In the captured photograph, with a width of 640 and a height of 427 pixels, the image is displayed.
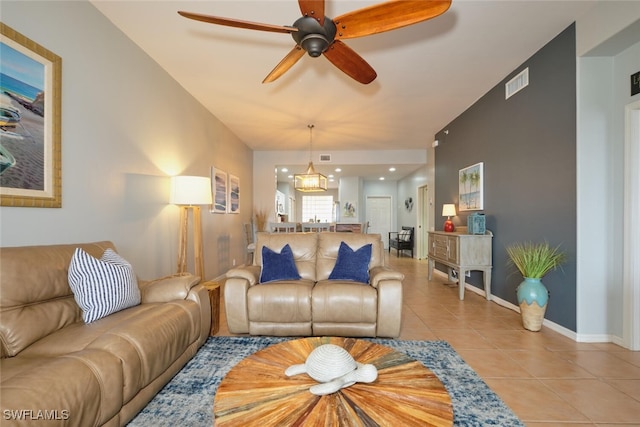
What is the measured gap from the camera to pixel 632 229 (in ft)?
7.76

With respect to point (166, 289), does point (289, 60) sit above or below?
above

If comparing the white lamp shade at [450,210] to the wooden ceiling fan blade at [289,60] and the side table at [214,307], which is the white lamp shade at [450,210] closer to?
the wooden ceiling fan blade at [289,60]

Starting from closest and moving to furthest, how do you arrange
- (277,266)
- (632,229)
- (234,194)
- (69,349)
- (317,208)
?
(69,349) → (632,229) → (277,266) → (234,194) → (317,208)

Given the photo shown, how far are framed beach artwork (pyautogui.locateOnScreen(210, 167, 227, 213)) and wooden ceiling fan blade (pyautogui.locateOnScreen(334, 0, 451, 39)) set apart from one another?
11.2 ft

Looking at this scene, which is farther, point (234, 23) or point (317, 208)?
point (317, 208)

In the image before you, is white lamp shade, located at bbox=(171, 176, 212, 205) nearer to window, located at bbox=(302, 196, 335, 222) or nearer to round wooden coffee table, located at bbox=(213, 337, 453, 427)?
round wooden coffee table, located at bbox=(213, 337, 453, 427)

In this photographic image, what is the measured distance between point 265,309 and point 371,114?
138 inches

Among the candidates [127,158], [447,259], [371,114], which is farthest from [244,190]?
[447,259]

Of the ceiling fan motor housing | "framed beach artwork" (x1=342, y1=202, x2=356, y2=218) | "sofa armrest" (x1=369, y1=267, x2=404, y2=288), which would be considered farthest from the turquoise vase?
"framed beach artwork" (x1=342, y1=202, x2=356, y2=218)

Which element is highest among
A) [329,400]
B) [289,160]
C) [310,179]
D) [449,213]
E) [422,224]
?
[289,160]

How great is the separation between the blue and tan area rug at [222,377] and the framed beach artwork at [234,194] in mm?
3335

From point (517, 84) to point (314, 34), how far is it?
282 centimetres

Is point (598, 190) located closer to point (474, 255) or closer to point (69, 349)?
point (474, 255)

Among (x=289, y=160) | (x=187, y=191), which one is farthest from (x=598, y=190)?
(x=289, y=160)
